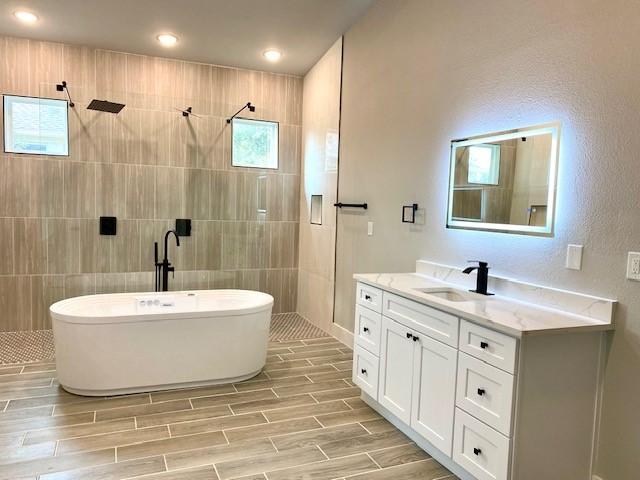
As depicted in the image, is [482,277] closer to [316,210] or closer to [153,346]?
[153,346]

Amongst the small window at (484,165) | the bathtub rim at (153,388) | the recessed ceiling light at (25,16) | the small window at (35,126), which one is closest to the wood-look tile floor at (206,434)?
the bathtub rim at (153,388)

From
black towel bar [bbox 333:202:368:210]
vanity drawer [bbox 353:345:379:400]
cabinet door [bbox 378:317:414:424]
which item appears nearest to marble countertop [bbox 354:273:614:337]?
cabinet door [bbox 378:317:414:424]

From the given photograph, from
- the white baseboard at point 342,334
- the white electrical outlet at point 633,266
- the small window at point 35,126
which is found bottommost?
the white baseboard at point 342,334

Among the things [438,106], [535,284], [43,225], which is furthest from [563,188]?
[43,225]

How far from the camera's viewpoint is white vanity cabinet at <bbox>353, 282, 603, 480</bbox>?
6.31 ft

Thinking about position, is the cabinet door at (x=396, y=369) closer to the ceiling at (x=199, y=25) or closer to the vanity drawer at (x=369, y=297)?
the vanity drawer at (x=369, y=297)

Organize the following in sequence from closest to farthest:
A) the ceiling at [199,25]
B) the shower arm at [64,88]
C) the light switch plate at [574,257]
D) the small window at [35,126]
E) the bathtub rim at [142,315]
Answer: the light switch plate at [574,257] < the bathtub rim at [142,315] < the ceiling at [199,25] < the shower arm at [64,88] < the small window at [35,126]

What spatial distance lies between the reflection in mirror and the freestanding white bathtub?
167 cm

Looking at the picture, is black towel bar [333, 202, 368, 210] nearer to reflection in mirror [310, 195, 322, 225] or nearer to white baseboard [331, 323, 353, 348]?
reflection in mirror [310, 195, 322, 225]

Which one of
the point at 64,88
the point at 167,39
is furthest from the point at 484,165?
the point at 64,88

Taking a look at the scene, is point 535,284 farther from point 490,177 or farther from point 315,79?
point 315,79

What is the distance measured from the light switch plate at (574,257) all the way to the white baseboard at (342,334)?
95.6 inches

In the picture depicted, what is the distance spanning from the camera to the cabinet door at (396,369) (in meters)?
2.62

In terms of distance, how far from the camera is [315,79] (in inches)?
205
